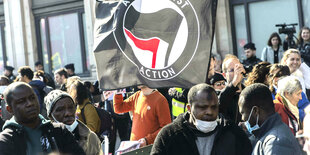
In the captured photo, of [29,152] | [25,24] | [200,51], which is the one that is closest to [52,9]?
[25,24]

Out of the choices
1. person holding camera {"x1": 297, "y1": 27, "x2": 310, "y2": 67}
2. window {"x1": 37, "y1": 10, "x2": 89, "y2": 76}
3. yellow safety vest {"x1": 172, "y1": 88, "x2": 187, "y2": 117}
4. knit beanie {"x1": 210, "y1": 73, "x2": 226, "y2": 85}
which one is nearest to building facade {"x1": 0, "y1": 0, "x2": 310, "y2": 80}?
window {"x1": 37, "y1": 10, "x2": 89, "y2": 76}

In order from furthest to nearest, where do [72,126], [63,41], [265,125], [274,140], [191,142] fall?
[63,41] < [72,126] < [191,142] < [265,125] < [274,140]

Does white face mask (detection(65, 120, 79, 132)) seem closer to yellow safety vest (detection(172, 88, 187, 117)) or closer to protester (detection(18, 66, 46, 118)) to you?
yellow safety vest (detection(172, 88, 187, 117))

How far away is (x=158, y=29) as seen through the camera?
17.5 ft

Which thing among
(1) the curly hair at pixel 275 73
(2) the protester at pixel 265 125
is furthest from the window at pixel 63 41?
(2) the protester at pixel 265 125

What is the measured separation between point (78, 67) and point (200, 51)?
10828 millimetres

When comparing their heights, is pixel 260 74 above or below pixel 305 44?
below

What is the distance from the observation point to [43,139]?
12.0ft

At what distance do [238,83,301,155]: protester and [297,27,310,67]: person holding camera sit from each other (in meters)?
5.39

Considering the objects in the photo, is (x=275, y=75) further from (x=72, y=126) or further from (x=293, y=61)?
(x=72, y=126)

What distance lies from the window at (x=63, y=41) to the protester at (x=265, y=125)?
1154cm

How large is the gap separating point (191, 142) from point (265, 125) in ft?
1.89

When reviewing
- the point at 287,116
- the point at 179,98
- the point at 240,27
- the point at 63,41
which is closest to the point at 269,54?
the point at 240,27

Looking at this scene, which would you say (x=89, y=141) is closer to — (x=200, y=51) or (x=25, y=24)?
(x=200, y=51)
